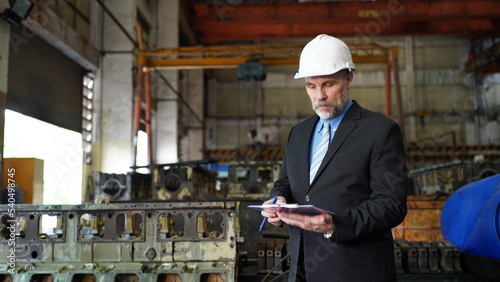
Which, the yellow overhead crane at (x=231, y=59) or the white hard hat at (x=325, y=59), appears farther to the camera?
the yellow overhead crane at (x=231, y=59)

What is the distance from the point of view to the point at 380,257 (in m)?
1.65

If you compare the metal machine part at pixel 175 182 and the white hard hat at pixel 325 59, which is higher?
the white hard hat at pixel 325 59

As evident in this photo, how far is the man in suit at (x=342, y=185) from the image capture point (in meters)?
1.56

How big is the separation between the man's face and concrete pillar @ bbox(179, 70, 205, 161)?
1469 centimetres

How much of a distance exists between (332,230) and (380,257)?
0.88ft

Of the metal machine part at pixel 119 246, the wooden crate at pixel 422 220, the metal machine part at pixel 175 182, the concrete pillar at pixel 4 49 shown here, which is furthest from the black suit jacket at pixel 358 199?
the concrete pillar at pixel 4 49

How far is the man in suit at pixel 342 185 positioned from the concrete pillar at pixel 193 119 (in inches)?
577

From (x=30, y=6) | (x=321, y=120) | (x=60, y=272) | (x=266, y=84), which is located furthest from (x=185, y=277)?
(x=266, y=84)

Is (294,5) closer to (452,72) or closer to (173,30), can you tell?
(173,30)

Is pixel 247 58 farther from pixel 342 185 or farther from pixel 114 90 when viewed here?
pixel 342 185

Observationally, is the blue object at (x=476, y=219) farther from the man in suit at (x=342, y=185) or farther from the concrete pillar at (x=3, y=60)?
the concrete pillar at (x=3, y=60)

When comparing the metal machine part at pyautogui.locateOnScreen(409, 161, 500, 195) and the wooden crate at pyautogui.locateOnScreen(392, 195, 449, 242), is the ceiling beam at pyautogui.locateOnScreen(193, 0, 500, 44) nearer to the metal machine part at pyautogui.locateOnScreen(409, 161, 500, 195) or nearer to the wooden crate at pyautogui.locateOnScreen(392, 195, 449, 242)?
the metal machine part at pyautogui.locateOnScreen(409, 161, 500, 195)

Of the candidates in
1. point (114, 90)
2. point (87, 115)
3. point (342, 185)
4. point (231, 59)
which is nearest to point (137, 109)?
point (114, 90)

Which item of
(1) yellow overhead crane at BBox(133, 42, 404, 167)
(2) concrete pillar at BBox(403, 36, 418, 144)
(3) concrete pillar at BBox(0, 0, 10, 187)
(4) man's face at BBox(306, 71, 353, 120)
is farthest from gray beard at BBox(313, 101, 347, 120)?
(2) concrete pillar at BBox(403, 36, 418, 144)
